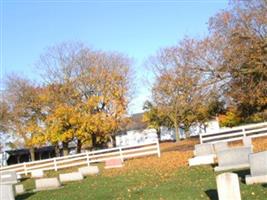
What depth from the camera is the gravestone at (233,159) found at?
19047 millimetres

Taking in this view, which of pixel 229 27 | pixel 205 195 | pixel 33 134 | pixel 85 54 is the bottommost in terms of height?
pixel 205 195

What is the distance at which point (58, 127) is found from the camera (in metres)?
53.6

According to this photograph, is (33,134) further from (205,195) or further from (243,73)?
(205,195)

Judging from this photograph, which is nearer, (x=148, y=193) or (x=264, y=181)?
(x=264, y=181)

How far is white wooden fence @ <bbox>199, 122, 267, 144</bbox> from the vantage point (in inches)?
1230

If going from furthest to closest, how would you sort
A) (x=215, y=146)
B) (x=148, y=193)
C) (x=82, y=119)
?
(x=82, y=119)
(x=215, y=146)
(x=148, y=193)

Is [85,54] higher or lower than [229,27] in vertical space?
higher

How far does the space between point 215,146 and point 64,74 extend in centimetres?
3295

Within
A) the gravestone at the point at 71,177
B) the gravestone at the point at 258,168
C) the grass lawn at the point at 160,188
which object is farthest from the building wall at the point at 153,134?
the gravestone at the point at 258,168

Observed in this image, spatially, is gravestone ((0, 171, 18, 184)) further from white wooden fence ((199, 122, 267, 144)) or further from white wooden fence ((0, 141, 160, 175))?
white wooden fence ((199, 122, 267, 144))

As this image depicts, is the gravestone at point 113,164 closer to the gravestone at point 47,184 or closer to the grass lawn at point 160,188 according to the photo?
the grass lawn at point 160,188

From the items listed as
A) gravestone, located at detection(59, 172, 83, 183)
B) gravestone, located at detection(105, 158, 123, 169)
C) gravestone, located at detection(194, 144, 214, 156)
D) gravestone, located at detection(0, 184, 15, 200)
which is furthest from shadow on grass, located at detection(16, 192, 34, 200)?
gravestone, located at detection(105, 158, 123, 169)

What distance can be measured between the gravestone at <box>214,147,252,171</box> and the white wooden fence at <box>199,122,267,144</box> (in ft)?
38.1

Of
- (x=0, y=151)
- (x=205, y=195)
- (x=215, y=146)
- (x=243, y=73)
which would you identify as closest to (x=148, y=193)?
(x=205, y=195)
